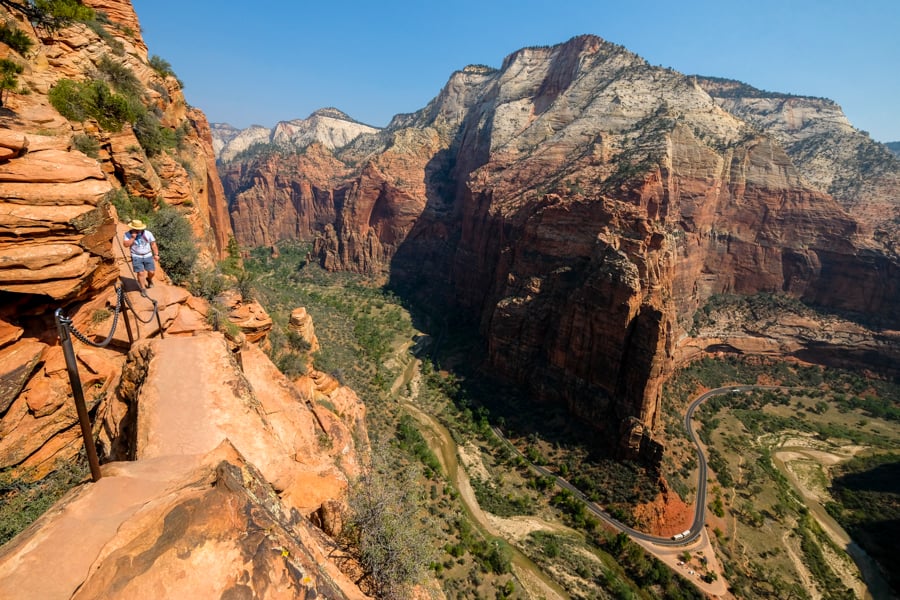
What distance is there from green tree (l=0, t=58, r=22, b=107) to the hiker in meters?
7.56

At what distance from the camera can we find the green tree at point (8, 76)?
13.6 m

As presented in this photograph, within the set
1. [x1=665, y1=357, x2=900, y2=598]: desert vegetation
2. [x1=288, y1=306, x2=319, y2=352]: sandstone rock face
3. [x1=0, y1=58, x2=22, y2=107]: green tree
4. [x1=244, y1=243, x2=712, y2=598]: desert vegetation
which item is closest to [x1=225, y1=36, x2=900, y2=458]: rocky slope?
[x1=244, y1=243, x2=712, y2=598]: desert vegetation

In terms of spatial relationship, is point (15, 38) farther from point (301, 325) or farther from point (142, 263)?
point (301, 325)

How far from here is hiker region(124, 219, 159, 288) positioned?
39.1 feet

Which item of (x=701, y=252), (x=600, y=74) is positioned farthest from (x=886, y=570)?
(x=600, y=74)

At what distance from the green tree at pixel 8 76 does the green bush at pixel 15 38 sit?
156 centimetres

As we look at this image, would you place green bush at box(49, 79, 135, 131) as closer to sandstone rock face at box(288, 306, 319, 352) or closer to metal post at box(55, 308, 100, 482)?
sandstone rock face at box(288, 306, 319, 352)

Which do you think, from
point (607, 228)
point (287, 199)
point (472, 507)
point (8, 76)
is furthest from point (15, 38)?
point (287, 199)

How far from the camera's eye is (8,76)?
14.0 m

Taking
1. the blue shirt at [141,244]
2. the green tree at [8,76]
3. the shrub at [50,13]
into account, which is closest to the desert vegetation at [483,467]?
the blue shirt at [141,244]

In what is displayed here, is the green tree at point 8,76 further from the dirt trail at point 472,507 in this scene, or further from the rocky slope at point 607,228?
the rocky slope at point 607,228

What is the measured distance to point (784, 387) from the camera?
54.8m

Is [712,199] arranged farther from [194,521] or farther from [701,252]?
[194,521]

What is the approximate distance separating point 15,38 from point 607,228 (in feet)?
157
